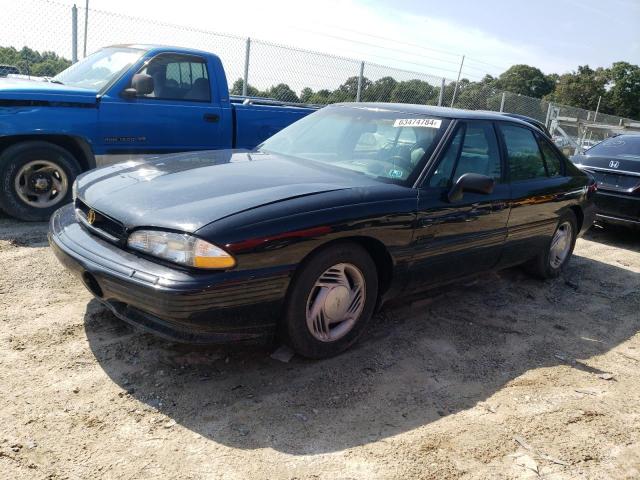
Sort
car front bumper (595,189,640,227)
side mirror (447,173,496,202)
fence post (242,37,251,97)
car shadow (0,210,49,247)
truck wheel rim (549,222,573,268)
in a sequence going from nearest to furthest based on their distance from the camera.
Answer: side mirror (447,173,496,202)
car shadow (0,210,49,247)
truck wheel rim (549,222,573,268)
car front bumper (595,189,640,227)
fence post (242,37,251,97)

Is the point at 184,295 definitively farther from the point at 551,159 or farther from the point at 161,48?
the point at 161,48

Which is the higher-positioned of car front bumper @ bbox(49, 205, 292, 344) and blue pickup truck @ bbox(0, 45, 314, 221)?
blue pickup truck @ bbox(0, 45, 314, 221)

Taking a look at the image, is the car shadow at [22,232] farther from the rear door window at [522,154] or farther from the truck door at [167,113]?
the rear door window at [522,154]

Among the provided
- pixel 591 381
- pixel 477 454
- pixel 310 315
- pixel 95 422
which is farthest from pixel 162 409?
pixel 591 381

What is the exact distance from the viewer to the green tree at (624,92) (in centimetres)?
6525

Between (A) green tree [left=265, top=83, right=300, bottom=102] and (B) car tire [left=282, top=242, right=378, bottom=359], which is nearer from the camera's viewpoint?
(B) car tire [left=282, top=242, right=378, bottom=359]

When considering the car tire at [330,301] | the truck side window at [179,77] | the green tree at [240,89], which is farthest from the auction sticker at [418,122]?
the green tree at [240,89]

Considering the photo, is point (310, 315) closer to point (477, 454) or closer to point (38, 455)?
point (477, 454)

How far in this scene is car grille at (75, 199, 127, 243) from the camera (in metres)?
2.90

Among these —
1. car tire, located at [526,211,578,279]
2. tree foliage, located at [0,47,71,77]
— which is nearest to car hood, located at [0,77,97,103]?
tree foliage, located at [0,47,71,77]

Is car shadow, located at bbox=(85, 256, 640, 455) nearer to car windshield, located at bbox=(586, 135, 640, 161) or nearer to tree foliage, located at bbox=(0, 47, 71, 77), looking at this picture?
car windshield, located at bbox=(586, 135, 640, 161)

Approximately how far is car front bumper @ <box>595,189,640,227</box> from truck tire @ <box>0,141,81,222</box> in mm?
6444

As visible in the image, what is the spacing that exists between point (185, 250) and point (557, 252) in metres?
4.07

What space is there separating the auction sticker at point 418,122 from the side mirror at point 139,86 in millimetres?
2961
